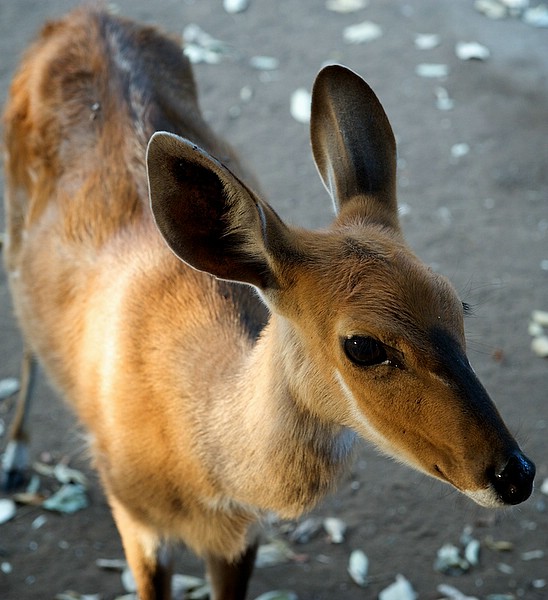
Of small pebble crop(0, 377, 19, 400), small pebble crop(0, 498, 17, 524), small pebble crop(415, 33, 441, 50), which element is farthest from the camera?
small pebble crop(415, 33, 441, 50)

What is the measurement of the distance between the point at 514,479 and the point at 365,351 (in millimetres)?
438

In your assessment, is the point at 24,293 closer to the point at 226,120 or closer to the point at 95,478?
the point at 95,478

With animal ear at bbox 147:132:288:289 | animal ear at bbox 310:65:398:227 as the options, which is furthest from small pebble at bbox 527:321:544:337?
animal ear at bbox 147:132:288:289

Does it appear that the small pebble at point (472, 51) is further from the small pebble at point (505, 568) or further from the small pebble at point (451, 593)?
the small pebble at point (451, 593)

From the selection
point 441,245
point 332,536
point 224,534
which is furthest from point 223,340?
point 441,245

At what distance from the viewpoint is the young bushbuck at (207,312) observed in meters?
2.20

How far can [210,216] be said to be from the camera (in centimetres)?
232

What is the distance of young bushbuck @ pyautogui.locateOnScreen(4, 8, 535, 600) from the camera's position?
2.20 meters

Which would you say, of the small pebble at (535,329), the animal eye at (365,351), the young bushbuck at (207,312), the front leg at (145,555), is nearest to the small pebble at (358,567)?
the young bushbuck at (207,312)

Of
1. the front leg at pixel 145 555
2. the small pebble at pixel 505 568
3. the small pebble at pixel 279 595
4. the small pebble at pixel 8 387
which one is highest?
the front leg at pixel 145 555

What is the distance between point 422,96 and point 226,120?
4.72 feet

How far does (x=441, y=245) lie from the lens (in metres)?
5.66

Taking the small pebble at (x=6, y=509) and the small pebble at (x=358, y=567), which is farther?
the small pebble at (x=6, y=509)

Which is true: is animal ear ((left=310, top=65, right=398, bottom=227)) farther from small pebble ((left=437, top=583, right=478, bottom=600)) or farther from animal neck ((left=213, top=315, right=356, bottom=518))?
small pebble ((left=437, top=583, right=478, bottom=600))
